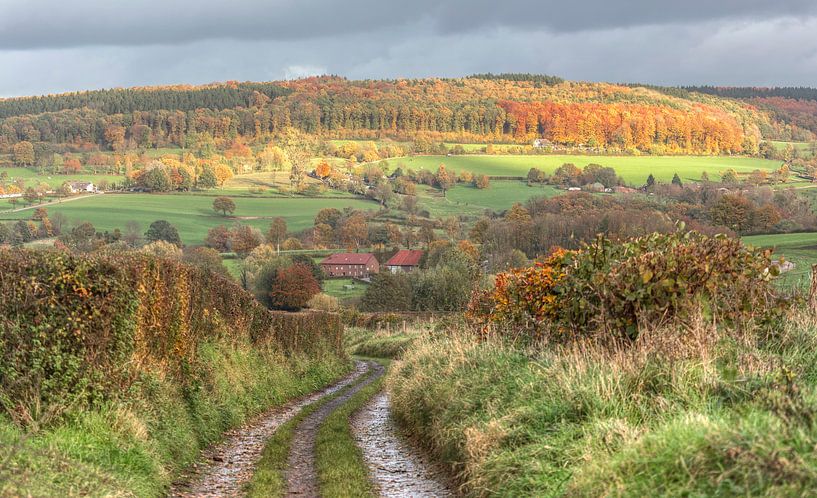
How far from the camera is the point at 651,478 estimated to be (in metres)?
7.21

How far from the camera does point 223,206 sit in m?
139

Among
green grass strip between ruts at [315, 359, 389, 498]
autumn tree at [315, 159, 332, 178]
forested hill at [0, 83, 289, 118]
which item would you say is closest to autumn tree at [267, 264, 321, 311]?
green grass strip between ruts at [315, 359, 389, 498]

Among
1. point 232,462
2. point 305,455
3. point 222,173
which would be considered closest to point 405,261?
point 222,173

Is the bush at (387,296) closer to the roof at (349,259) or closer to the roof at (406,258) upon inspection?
the roof at (406,258)

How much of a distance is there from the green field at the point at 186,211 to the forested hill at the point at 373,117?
30.2m

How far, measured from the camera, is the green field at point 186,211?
123 m

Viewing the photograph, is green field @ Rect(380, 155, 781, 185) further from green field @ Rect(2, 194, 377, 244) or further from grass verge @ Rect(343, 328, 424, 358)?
grass verge @ Rect(343, 328, 424, 358)

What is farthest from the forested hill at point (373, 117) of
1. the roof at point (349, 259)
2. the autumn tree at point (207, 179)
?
the roof at point (349, 259)

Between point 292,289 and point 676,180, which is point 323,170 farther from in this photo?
point 292,289

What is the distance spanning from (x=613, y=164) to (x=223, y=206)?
72.1 metres

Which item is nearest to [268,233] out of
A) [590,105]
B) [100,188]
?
[100,188]

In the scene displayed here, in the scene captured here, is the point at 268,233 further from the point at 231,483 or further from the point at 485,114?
the point at 231,483

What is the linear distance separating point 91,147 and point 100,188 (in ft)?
66.8

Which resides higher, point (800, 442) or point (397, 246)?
point (800, 442)
